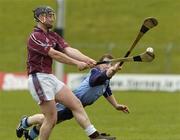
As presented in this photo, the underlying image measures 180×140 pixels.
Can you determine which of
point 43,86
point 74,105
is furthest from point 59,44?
point 74,105

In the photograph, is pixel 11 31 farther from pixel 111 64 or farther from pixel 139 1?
pixel 111 64

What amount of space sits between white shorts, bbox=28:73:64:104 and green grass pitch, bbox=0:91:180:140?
9.09 feet

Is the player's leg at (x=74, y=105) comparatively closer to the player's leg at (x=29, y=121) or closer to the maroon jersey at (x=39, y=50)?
the maroon jersey at (x=39, y=50)

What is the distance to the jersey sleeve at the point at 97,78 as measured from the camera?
13.0 m

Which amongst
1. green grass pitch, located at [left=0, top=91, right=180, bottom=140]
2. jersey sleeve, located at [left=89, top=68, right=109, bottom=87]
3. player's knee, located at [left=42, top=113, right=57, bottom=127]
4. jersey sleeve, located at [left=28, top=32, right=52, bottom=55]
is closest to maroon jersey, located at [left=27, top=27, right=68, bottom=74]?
jersey sleeve, located at [left=28, top=32, right=52, bottom=55]

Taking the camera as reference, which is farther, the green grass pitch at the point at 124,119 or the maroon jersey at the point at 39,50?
the green grass pitch at the point at 124,119

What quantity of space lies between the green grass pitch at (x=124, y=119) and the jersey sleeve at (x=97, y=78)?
1.95 meters

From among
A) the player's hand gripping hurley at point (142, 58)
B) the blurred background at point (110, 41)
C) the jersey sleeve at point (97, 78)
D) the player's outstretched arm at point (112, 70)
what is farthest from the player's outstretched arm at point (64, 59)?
the blurred background at point (110, 41)

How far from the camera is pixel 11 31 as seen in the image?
50969mm

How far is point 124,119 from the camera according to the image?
19.6m

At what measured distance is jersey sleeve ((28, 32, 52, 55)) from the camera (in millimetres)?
12281

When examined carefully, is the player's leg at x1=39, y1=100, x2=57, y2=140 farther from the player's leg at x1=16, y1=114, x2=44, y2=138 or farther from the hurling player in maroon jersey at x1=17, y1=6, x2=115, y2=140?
the player's leg at x1=16, y1=114, x2=44, y2=138

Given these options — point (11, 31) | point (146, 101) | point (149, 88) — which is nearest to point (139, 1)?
point (11, 31)

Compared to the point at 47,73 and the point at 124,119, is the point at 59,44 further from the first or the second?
the point at 124,119
